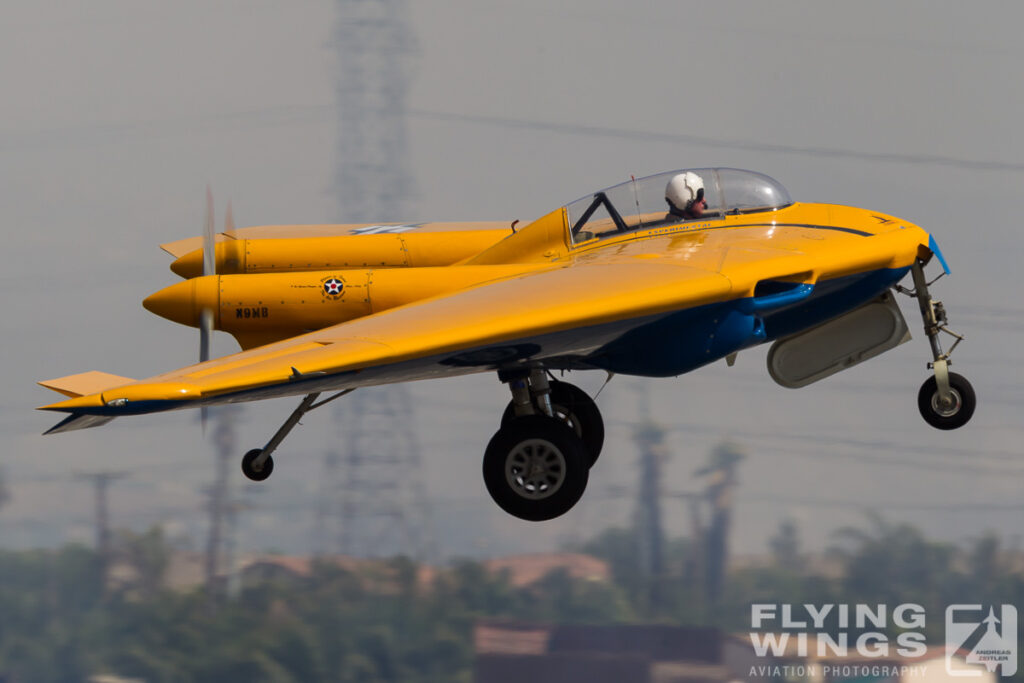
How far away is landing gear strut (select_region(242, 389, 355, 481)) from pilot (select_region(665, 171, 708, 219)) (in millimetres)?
7746

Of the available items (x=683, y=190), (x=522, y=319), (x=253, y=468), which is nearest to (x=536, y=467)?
(x=522, y=319)

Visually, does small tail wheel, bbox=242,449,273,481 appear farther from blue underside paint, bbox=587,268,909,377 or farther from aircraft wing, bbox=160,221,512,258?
blue underside paint, bbox=587,268,909,377

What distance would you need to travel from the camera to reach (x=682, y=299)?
18062 mm

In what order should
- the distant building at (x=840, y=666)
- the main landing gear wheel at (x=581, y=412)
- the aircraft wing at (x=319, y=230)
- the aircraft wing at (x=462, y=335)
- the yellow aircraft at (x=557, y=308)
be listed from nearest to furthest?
the aircraft wing at (x=462, y=335) < the yellow aircraft at (x=557, y=308) < the main landing gear wheel at (x=581, y=412) < the aircraft wing at (x=319, y=230) < the distant building at (x=840, y=666)

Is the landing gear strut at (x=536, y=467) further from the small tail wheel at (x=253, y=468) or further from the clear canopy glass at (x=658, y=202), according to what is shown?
the small tail wheel at (x=253, y=468)

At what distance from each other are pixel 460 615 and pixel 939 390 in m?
126

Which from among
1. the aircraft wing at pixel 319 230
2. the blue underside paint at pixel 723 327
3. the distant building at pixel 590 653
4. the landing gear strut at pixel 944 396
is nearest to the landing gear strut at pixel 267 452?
the aircraft wing at pixel 319 230

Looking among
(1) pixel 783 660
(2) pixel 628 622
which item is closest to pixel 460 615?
(2) pixel 628 622

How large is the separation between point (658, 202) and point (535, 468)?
559 centimetres

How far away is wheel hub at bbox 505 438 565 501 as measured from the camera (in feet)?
65.0

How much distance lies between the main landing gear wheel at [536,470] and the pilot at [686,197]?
15.5ft

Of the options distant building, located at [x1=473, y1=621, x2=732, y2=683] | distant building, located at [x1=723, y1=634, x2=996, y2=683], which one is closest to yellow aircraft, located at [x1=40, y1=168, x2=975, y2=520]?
distant building, located at [x1=723, y1=634, x2=996, y2=683]

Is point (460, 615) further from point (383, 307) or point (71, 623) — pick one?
point (383, 307)

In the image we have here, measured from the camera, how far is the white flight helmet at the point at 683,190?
861 inches
